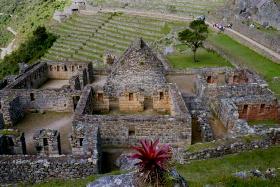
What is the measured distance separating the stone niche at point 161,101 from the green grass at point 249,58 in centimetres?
655

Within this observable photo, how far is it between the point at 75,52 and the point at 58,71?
15858 mm

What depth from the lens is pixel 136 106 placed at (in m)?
18.8

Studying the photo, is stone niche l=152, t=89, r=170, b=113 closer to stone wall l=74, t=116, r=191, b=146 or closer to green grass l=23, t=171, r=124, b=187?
stone wall l=74, t=116, r=191, b=146

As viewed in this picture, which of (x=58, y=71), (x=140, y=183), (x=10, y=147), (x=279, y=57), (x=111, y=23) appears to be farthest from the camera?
(x=111, y=23)

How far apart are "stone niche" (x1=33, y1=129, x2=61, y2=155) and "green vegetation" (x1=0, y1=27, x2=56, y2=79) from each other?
3126 centimetres

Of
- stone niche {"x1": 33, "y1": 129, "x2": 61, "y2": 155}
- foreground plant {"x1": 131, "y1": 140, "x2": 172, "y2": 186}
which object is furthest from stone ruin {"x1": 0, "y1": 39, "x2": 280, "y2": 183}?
foreground plant {"x1": 131, "y1": 140, "x2": 172, "y2": 186}

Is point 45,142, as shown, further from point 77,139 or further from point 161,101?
point 161,101

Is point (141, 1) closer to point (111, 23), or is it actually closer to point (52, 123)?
point (111, 23)

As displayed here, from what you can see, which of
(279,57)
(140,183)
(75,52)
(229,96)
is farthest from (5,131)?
(75,52)

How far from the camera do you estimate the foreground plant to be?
7355 millimetres

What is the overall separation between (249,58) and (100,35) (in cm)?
1983

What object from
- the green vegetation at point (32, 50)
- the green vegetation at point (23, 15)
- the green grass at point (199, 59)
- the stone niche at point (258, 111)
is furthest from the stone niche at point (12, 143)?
the green vegetation at point (23, 15)

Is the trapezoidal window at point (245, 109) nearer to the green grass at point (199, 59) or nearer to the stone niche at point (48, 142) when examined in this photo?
the stone niche at point (48, 142)

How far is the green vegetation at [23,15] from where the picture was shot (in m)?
64.8
